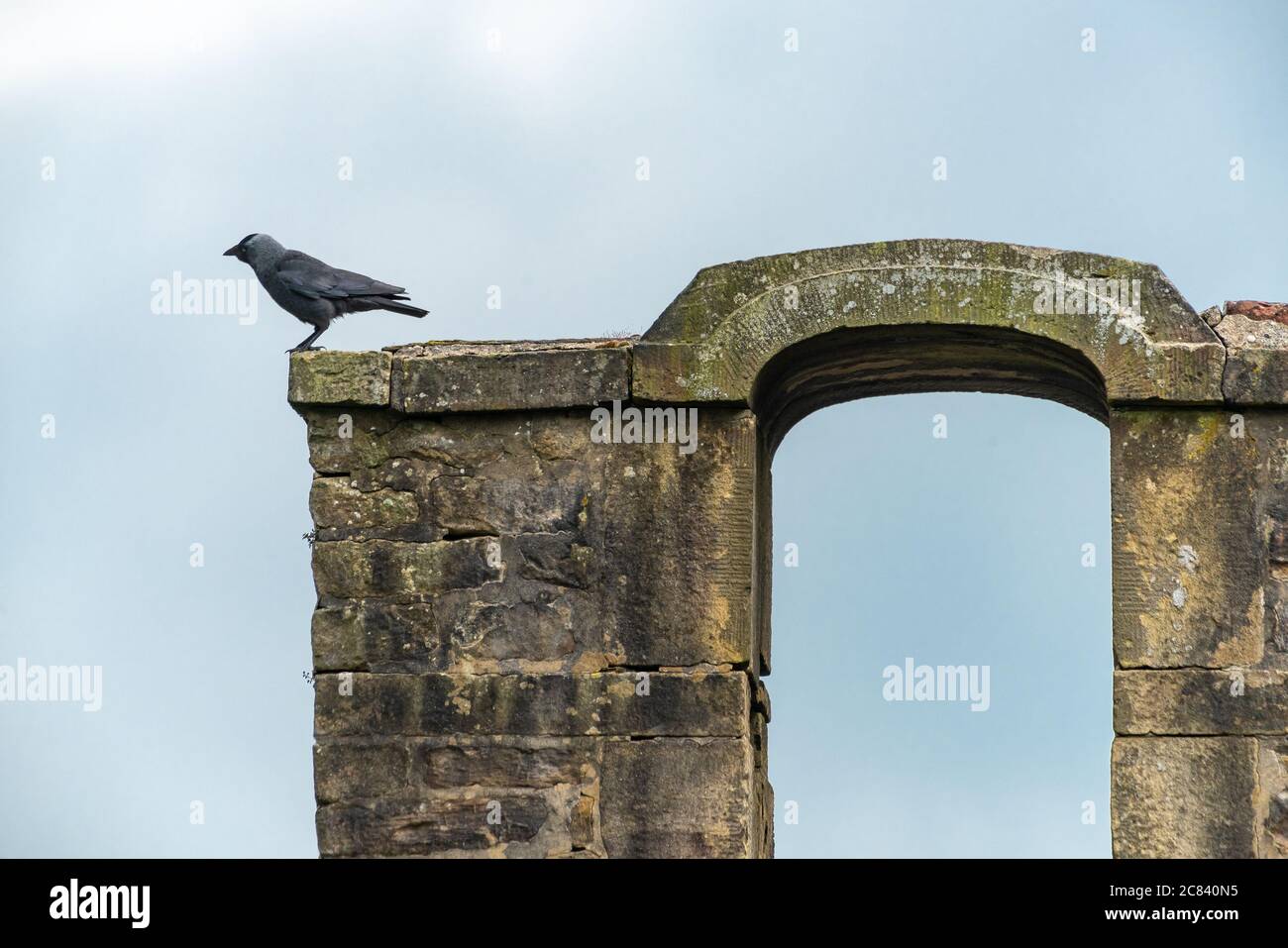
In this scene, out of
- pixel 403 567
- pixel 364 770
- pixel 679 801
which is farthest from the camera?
pixel 403 567

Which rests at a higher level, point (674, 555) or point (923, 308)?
point (923, 308)

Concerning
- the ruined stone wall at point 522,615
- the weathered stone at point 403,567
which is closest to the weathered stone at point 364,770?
the ruined stone wall at point 522,615

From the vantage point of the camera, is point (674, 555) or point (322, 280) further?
point (322, 280)

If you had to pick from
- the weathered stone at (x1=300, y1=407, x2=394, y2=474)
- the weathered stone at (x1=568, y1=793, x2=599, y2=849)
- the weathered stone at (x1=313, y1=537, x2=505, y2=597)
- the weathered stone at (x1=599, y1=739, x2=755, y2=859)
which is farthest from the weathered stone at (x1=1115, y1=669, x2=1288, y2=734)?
the weathered stone at (x1=300, y1=407, x2=394, y2=474)

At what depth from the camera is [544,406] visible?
33.1ft

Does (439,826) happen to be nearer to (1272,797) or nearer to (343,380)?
(343,380)

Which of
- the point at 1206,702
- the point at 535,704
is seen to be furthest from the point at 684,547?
the point at 1206,702

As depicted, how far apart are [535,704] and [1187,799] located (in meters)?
2.59

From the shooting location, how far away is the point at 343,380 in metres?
10.2

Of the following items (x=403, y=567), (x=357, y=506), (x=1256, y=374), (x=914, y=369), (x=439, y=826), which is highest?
(x=914, y=369)

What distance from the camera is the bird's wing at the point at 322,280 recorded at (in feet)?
34.9

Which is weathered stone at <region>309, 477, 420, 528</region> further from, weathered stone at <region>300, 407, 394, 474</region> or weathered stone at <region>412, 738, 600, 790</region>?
weathered stone at <region>412, 738, 600, 790</region>

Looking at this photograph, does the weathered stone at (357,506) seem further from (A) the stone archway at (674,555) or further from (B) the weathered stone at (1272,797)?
(B) the weathered stone at (1272,797)
